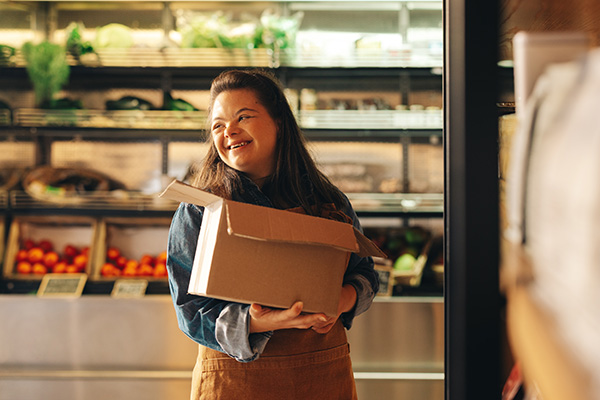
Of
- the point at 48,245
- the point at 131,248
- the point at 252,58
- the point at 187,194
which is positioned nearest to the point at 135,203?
the point at 131,248

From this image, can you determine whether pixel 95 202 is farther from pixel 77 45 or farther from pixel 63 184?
pixel 77 45

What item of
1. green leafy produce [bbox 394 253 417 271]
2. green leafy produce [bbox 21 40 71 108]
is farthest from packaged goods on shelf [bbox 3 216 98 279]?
green leafy produce [bbox 394 253 417 271]

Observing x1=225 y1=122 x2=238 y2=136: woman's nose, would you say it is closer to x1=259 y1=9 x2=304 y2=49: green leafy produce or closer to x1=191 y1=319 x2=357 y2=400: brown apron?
x1=191 y1=319 x2=357 y2=400: brown apron

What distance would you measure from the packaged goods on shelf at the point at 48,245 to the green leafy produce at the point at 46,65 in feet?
2.42

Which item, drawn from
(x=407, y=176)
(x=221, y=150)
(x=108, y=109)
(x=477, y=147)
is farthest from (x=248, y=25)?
(x=477, y=147)

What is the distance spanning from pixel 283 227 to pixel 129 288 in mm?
1992

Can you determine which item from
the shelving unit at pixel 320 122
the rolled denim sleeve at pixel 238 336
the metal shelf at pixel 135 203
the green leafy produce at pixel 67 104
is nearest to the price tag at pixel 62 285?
the shelving unit at pixel 320 122

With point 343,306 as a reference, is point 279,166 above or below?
above

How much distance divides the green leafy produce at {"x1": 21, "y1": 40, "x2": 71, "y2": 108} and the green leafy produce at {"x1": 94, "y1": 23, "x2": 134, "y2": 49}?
22cm

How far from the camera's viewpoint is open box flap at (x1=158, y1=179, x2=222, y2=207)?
964 millimetres

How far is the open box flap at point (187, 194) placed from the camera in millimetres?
964

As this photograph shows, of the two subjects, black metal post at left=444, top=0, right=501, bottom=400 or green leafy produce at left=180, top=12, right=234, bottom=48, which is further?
green leafy produce at left=180, top=12, right=234, bottom=48

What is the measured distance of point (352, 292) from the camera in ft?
4.33

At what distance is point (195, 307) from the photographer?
3.97 feet
